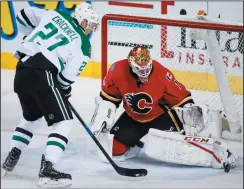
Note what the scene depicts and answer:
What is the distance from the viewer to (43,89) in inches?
149

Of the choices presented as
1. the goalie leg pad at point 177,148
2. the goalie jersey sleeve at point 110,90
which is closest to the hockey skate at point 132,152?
the goalie leg pad at point 177,148

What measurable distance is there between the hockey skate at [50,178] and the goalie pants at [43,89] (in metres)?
0.18

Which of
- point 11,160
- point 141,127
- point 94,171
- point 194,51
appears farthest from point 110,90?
point 194,51

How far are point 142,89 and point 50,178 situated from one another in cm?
65

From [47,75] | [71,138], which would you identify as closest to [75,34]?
[47,75]

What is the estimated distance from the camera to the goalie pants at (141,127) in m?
4.24

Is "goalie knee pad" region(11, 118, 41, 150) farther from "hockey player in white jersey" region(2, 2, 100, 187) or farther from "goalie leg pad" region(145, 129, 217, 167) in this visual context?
"goalie leg pad" region(145, 129, 217, 167)

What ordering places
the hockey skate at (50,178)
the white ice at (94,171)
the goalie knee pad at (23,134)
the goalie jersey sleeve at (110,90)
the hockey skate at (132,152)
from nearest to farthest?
the hockey skate at (50,178) < the white ice at (94,171) < the goalie knee pad at (23,134) < the goalie jersey sleeve at (110,90) < the hockey skate at (132,152)

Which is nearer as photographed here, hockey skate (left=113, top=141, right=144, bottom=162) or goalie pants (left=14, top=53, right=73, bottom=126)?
goalie pants (left=14, top=53, right=73, bottom=126)

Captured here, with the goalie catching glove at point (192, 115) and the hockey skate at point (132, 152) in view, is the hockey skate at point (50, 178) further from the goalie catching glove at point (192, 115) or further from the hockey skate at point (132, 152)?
the goalie catching glove at point (192, 115)

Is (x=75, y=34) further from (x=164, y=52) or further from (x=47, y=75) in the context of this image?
(x=164, y=52)

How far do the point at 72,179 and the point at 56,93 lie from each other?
0.41m

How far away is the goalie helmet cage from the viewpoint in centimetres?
423

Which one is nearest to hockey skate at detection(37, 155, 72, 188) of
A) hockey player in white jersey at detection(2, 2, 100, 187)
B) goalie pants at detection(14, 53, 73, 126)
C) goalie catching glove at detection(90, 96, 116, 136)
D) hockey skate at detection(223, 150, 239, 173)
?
hockey player in white jersey at detection(2, 2, 100, 187)
